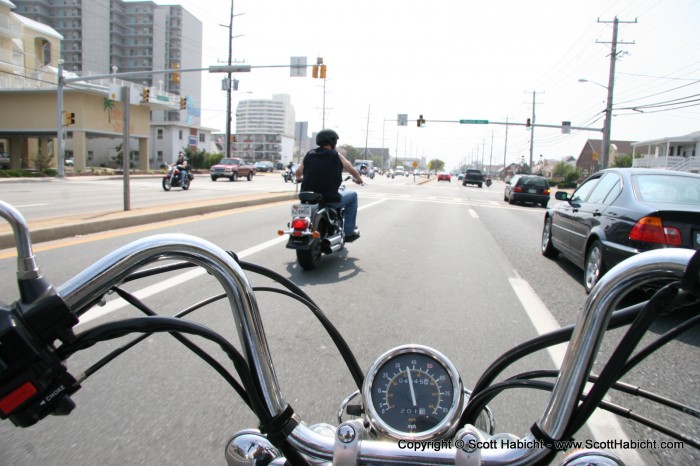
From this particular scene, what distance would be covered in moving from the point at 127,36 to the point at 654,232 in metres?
118

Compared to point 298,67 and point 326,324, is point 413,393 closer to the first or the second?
point 326,324

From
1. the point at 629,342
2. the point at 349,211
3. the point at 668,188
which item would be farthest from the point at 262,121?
the point at 629,342

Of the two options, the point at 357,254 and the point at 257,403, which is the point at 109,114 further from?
the point at 257,403

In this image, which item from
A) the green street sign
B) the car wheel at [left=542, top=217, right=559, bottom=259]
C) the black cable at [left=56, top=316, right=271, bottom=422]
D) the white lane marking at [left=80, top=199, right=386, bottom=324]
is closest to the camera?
the black cable at [left=56, top=316, right=271, bottom=422]

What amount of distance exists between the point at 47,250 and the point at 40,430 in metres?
5.70

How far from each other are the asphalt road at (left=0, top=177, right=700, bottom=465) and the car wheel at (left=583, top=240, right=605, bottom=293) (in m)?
0.24

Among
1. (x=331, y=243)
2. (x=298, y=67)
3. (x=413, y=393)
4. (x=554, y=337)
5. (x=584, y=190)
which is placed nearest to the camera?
(x=554, y=337)

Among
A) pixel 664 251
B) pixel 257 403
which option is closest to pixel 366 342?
pixel 257 403

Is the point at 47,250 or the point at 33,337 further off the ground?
the point at 33,337

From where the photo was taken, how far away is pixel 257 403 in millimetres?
1423

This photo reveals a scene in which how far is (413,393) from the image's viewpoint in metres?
1.71

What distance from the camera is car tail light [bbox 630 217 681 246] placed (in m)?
5.24

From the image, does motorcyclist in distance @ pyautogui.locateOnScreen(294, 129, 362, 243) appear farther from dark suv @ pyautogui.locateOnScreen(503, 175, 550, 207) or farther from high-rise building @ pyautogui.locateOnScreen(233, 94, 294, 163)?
high-rise building @ pyautogui.locateOnScreen(233, 94, 294, 163)

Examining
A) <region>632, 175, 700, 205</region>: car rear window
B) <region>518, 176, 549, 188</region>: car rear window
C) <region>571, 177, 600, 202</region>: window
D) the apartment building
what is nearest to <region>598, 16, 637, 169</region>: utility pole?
<region>518, 176, 549, 188</region>: car rear window
